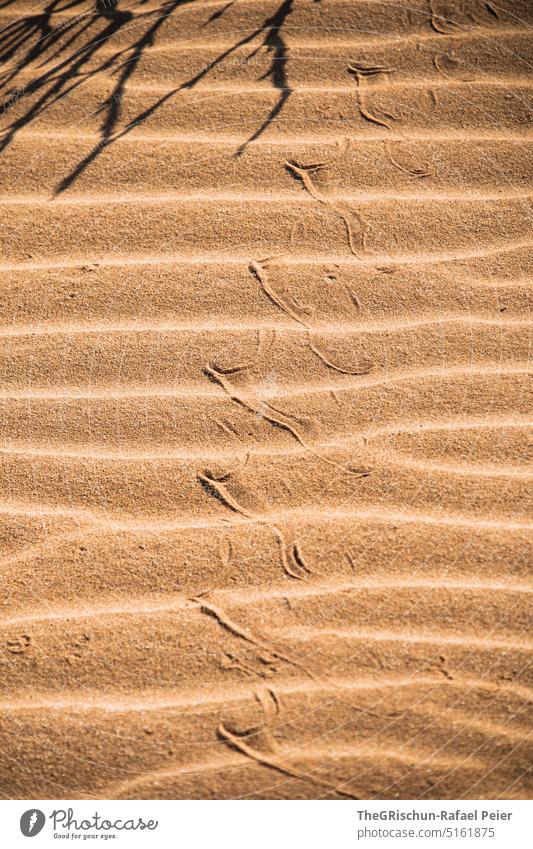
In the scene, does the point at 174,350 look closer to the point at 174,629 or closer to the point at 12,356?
the point at 12,356

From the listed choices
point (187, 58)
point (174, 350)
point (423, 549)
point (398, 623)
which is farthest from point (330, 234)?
point (398, 623)
